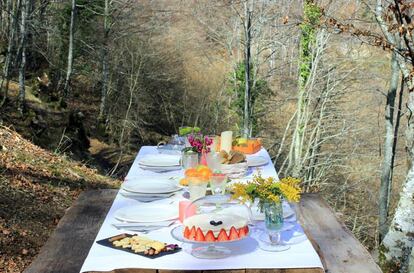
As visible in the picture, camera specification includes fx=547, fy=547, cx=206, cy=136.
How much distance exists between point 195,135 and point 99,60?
19004mm

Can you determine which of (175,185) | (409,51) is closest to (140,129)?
(409,51)

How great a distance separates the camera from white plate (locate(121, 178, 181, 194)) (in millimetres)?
3027

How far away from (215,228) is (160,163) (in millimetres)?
1722

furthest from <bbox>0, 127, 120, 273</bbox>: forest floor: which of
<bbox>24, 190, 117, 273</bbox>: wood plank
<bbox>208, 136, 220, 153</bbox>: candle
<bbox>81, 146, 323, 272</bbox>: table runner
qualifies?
<bbox>81, 146, 323, 272</bbox>: table runner

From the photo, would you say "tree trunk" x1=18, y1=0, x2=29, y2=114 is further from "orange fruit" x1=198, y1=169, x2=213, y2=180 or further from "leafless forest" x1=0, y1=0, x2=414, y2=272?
"orange fruit" x1=198, y1=169, x2=213, y2=180

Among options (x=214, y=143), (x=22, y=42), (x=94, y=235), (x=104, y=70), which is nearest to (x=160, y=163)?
(x=214, y=143)

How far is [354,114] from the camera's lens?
1703cm

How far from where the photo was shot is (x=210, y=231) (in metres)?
2.12

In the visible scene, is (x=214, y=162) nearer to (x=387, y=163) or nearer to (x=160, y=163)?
(x=160, y=163)

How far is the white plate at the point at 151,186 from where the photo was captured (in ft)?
9.93

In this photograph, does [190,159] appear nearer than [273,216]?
No

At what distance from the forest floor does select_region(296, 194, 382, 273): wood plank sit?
273 cm

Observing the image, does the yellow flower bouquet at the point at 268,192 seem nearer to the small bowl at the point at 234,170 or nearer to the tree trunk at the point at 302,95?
the small bowl at the point at 234,170

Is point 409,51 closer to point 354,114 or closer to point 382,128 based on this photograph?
point 354,114
